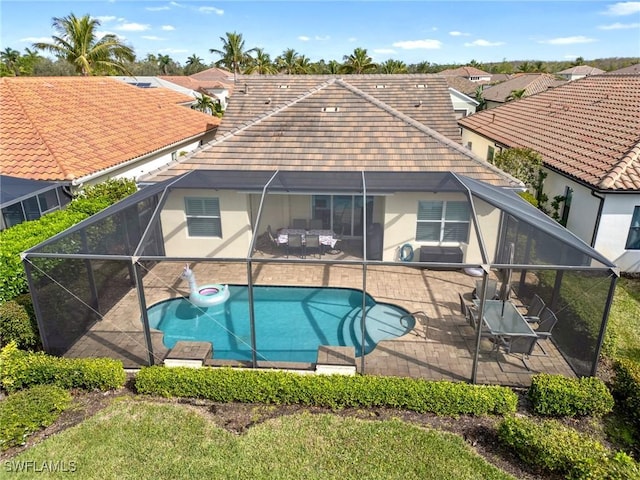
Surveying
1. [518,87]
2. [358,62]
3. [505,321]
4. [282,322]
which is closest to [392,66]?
[358,62]

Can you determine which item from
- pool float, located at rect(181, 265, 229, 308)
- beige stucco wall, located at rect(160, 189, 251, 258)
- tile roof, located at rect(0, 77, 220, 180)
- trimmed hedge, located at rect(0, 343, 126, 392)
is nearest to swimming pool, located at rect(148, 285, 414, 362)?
pool float, located at rect(181, 265, 229, 308)

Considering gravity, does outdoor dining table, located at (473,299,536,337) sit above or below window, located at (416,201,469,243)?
below

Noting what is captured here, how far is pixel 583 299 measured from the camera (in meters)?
8.71

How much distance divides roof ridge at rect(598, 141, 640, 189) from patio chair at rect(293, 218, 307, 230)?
10.1 meters

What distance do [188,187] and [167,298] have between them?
11.7 feet

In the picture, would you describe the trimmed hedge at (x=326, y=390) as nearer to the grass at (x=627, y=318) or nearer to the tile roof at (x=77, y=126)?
the grass at (x=627, y=318)

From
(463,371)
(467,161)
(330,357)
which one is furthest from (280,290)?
(467,161)

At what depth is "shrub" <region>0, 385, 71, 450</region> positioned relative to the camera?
7.09m

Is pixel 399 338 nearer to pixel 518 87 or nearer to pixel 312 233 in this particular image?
pixel 312 233

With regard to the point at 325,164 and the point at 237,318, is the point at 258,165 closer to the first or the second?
the point at 325,164

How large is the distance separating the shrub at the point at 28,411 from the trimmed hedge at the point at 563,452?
27.3 ft

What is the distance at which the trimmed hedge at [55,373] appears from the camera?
27.3ft

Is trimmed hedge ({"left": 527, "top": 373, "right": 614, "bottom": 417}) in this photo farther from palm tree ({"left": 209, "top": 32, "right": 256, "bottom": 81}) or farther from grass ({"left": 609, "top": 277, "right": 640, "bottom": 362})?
palm tree ({"left": 209, "top": 32, "right": 256, "bottom": 81})

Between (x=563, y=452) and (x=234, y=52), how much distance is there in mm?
66632
